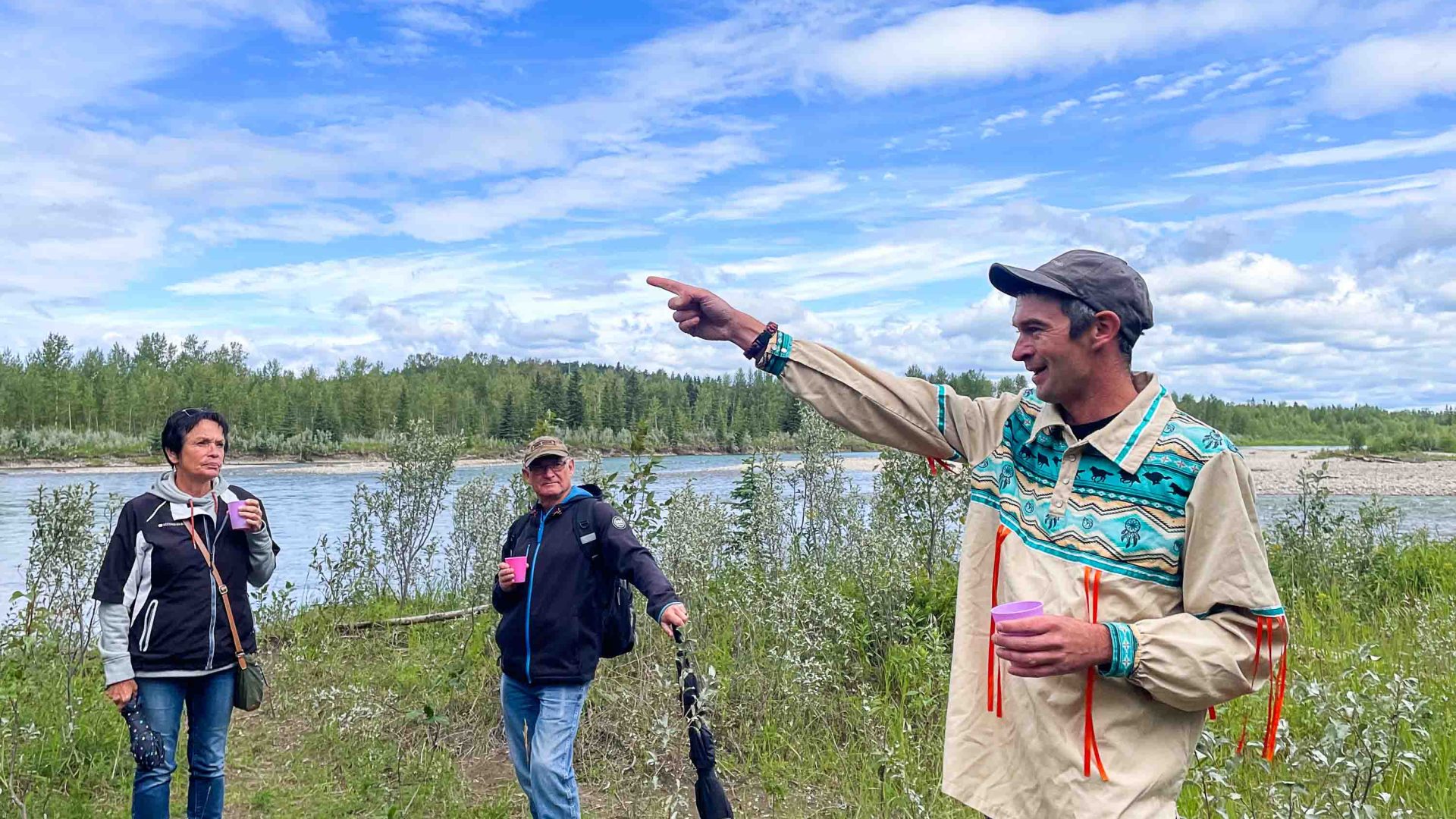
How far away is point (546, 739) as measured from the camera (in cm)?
411

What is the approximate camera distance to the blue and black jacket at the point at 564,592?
4.18m

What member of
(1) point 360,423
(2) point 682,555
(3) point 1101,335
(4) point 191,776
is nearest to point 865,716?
(2) point 682,555

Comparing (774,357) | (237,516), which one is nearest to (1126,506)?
A: (774,357)

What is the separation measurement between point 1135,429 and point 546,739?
9.79 ft

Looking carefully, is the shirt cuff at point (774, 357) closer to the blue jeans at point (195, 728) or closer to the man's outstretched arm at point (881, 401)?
the man's outstretched arm at point (881, 401)

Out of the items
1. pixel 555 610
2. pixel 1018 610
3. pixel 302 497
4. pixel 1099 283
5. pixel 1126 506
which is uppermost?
pixel 1099 283

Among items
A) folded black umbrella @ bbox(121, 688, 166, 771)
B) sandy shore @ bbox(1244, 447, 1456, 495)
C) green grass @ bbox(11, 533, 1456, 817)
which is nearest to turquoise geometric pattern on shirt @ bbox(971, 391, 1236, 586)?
green grass @ bbox(11, 533, 1456, 817)

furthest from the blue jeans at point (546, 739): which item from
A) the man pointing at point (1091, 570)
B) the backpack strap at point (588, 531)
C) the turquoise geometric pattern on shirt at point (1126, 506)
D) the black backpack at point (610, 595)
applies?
the turquoise geometric pattern on shirt at point (1126, 506)

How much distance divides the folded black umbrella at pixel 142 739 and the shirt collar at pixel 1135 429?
3.84m

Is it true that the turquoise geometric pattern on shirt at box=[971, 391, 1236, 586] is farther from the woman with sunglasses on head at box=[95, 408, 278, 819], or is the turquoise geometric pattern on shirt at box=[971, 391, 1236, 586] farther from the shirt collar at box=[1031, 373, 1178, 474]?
the woman with sunglasses on head at box=[95, 408, 278, 819]

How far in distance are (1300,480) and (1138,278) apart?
7.45m

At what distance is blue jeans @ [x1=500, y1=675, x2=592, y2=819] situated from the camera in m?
4.07

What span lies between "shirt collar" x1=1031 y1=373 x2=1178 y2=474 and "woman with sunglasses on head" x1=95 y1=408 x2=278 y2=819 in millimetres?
3751

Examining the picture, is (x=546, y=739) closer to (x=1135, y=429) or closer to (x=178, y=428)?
(x=178, y=428)
